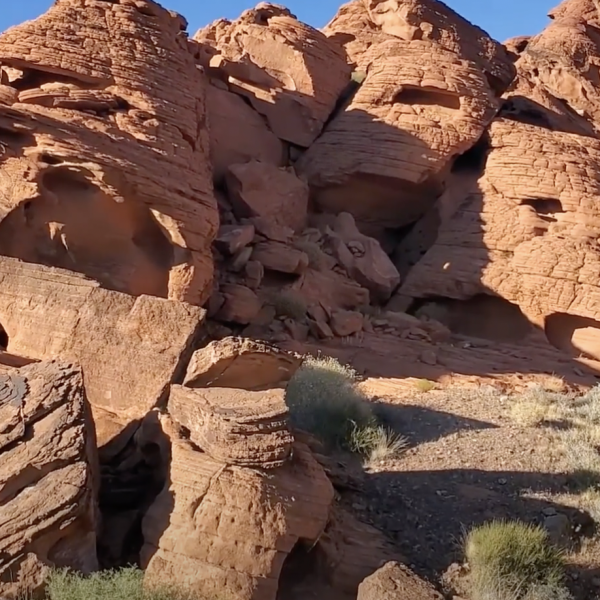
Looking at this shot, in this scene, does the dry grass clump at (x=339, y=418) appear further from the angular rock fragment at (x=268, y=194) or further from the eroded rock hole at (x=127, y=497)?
the angular rock fragment at (x=268, y=194)

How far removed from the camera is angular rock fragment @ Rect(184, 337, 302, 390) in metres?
7.60

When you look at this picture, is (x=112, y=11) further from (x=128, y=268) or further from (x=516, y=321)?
(x=516, y=321)

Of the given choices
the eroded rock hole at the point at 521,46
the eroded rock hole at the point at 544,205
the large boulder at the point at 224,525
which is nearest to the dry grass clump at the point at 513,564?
the large boulder at the point at 224,525

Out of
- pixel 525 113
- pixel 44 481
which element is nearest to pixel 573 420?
pixel 44 481

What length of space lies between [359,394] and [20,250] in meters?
4.94

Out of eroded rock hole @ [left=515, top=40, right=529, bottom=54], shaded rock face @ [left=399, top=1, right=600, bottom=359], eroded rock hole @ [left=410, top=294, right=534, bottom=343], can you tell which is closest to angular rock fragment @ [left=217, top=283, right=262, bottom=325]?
shaded rock face @ [left=399, top=1, right=600, bottom=359]

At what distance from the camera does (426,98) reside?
1866cm

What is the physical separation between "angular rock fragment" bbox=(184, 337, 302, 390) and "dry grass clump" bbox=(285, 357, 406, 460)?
2.49 meters

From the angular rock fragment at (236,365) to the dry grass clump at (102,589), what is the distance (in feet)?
6.10

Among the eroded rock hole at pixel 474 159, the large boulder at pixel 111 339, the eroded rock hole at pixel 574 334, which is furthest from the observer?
the eroded rock hole at pixel 474 159

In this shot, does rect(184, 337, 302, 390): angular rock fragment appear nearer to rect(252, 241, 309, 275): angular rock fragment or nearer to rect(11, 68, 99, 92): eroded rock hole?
rect(11, 68, 99, 92): eroded rock hole

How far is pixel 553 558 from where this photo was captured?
300 inches

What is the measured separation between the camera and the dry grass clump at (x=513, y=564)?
7199 millimetres

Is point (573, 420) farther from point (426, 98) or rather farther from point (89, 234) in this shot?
point (426, 98)
